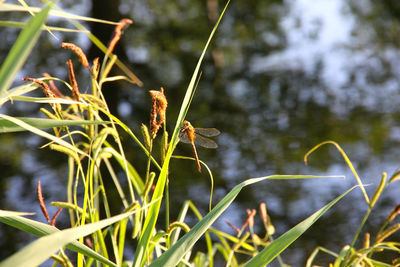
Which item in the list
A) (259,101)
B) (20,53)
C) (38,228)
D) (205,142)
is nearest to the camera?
(20,53)

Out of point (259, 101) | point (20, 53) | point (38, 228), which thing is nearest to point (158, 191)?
point (38, 228)

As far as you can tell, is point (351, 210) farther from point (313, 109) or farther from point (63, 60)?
point (63, 60)

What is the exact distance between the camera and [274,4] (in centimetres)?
439

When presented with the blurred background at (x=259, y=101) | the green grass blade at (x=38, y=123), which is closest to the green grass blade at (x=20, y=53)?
the green grass blade at (x=38, y=123)

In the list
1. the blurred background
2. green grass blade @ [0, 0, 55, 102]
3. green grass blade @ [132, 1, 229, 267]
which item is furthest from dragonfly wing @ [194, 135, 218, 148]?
the blurred background

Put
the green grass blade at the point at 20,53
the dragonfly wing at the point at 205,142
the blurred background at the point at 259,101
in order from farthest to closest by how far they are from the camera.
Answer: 1. the blurred background at the point at 259,101
2. the dragonfly wing at the point at 205,142
3. the green grass blade at the point at 20,53

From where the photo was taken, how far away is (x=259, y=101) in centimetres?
302

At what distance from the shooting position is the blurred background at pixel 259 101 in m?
1.95

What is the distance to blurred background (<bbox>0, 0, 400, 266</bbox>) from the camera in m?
1.95

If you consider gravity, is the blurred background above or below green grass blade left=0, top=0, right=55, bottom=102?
below

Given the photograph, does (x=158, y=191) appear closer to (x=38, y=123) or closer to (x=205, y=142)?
(x=38, y=123)

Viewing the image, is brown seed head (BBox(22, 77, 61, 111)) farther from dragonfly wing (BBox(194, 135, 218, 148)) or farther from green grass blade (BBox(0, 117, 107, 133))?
dragonfly wing (BBox(194, 135, 218, 148))

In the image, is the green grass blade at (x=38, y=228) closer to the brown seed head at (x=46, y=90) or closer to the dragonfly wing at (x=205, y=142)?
the brown seed head at (x=46, y=90)

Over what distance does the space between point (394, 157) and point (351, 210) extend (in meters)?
0.52
